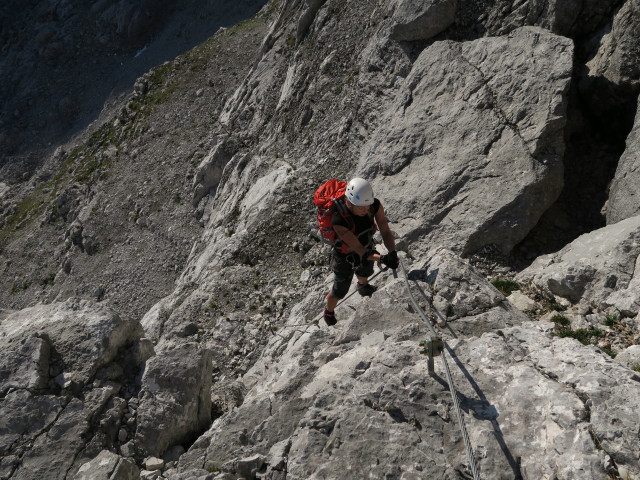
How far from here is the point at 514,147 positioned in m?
15.3

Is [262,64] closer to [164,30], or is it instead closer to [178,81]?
[178,81]

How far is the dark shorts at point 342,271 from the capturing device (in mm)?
11234

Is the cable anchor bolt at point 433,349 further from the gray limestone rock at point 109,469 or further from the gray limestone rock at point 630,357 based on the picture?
the gray limestone rock at point 109,469

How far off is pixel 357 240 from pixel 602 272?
5.73 metres

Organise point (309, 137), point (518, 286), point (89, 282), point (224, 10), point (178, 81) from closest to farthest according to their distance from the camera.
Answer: point (518, 286)
point (309, 137)
point (89, 282)
point (178, 81)
point (224, 10)

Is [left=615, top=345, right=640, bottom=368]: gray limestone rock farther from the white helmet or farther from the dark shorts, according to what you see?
the dark shorts

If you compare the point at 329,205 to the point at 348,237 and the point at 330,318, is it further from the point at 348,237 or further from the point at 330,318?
the point at 330,318

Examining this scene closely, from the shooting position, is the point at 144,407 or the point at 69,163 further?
the point at 69,163

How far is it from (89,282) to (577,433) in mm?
37121

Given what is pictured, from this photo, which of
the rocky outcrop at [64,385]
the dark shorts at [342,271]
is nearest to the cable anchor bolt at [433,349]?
the dark shorts at [342,271]

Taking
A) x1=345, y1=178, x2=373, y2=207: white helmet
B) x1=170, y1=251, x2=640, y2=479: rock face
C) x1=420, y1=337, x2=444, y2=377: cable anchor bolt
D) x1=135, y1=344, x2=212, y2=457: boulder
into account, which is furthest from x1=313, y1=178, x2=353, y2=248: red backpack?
x1=135, y1=344, x2=212, y2=457: boulder

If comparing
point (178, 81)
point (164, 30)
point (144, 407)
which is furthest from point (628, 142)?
point (164, 30)

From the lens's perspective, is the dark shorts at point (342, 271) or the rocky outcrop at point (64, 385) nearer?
the rocky outcrop at point (64, 385)

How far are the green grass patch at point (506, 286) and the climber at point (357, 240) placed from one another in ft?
11.2
